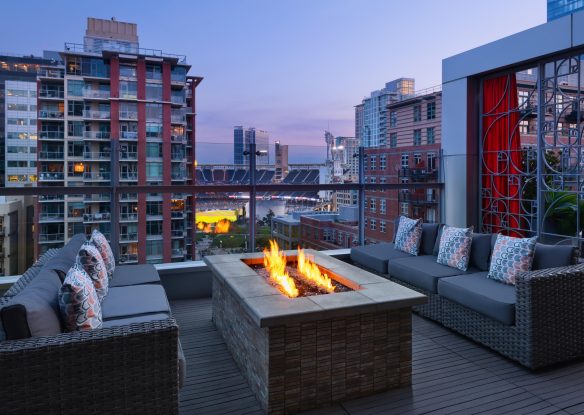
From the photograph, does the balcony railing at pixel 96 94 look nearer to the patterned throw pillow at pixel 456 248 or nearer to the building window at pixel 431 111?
the building window at pixel 431 111

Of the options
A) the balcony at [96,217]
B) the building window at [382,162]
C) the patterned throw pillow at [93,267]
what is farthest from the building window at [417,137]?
the patterned throw pillow at [93,267]

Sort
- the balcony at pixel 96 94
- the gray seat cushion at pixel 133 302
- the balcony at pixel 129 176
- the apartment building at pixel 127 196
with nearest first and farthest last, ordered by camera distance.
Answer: the gray seat cushion at pixel 133 302, the apartment building at pixel 127 196, the balcony at pixel 129 176, the balcony at pixel 96 94

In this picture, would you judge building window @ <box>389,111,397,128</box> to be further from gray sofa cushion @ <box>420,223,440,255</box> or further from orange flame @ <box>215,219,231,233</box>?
orange flame @ <box>215,219,231,233</box>

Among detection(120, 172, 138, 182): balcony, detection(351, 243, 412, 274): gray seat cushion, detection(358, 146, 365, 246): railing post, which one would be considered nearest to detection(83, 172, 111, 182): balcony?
detection(120, 172, 138, 182): balcony

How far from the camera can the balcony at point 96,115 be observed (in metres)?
15.0

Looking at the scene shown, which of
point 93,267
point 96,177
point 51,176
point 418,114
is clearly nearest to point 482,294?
point 93,267

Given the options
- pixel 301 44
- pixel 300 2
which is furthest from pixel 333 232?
pixel 301 44

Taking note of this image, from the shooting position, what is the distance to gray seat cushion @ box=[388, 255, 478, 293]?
3.84 metres

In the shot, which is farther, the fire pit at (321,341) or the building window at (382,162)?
the building window at (382,162)

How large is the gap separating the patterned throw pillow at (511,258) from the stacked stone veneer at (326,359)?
1.19 m

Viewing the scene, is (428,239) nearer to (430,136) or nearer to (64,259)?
(430,136)

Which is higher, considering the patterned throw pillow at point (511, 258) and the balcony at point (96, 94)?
the balcony at point (96, 94)

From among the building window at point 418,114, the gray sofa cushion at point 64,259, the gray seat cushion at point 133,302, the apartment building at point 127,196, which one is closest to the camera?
the gray sofa cushion at point 64,259

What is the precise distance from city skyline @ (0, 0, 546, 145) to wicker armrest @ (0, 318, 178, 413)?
14.9 feet
